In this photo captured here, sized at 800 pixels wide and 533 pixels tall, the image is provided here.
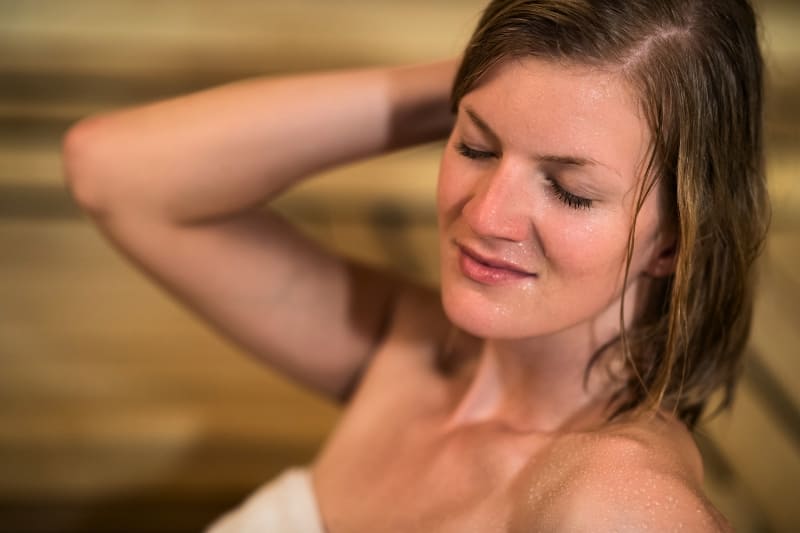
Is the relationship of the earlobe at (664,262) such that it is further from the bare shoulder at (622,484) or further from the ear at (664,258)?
the bare shoulder at (622,484)

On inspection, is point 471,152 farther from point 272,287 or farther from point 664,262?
point 272,287

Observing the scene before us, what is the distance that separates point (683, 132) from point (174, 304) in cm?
A: 132

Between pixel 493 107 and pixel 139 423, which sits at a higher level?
pixel 493 107

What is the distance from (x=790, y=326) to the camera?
1786 mm

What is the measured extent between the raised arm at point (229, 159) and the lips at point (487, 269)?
0.25 metres

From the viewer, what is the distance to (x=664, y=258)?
2.92ft

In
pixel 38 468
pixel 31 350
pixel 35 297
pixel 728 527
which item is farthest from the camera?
pixel 35 297

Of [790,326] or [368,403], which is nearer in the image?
[368,403]

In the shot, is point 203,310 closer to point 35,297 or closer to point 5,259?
point 35,297

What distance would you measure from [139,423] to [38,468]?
168 mm

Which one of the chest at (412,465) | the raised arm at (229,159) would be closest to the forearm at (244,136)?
the raised arm at (229,159)

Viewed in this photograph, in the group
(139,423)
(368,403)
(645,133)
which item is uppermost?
(645,133)

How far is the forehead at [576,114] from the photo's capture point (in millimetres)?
774

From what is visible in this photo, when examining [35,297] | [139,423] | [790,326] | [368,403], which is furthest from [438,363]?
[35,297]
